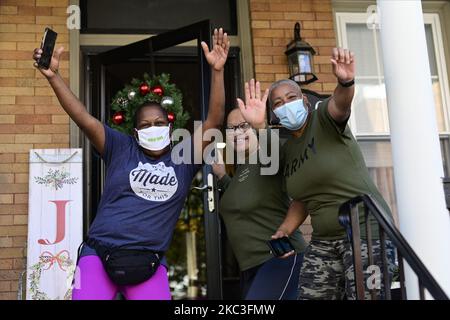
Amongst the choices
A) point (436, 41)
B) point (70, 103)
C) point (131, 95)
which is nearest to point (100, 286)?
point (70, 103)

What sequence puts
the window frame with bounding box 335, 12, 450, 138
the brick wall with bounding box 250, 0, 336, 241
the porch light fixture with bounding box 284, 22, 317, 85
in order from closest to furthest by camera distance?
the porch light fixture with bounding box 284, 22, 317, 85 < the brick wall with bounding box 250, 0, 336, 241 < the window frame with bounding box 335, 12, 450, 138

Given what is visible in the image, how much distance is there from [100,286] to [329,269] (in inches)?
42.5

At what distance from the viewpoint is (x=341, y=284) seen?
2627 millimetres

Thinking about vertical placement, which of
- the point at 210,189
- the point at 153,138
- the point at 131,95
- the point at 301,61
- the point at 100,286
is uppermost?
the point at 301,61

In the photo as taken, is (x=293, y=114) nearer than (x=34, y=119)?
Yes

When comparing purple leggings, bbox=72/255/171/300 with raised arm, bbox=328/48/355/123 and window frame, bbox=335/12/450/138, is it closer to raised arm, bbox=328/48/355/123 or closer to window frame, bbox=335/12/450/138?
raised arm, bbox=328/48/355/123

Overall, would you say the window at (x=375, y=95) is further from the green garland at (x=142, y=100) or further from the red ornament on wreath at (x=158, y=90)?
the red ornament on wreath at (x=158, y=90)

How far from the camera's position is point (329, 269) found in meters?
2.61

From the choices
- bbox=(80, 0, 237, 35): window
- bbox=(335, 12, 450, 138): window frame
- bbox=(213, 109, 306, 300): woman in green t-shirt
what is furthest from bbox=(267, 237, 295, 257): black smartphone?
bbox=(80, 0, 237, 35): window

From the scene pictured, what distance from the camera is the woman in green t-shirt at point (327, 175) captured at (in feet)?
8.12

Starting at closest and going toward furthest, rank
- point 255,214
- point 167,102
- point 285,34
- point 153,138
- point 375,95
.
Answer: point 153,138 → point 255,214 → point 167,102 → point 285,34 → point 375,95

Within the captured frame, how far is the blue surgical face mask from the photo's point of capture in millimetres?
2730

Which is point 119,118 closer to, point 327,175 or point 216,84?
point 216,84

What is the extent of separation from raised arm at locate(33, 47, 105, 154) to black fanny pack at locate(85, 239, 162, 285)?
0.55 m
